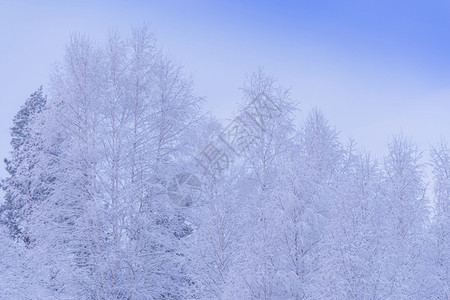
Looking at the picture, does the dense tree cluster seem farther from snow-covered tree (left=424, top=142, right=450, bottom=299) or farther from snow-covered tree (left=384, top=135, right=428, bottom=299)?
snow-covered tree (left=384, top=135, right=428, bottom=299)

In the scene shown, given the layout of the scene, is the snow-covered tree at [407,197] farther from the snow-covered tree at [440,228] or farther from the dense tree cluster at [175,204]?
the snow-covered tree at [440,228]

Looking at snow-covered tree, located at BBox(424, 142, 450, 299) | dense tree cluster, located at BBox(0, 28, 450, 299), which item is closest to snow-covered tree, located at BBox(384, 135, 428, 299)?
dense tree cluster, located at BBox(0, 28, 450, 299)

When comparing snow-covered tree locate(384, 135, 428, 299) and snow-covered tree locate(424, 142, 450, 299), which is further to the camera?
snow-covered tree locate(384, 135, 428, 299)

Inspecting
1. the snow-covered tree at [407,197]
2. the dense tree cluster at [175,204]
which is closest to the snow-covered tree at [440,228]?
the dense tree cluster at [175,204]

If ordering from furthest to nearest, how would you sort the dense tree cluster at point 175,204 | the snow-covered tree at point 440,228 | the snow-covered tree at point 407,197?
the snow-covered tree at point 407,197 < the snow-covered tree at point 440,228 < the dense tree cluster at point 175,204

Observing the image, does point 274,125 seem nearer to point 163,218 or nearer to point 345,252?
point 163,218

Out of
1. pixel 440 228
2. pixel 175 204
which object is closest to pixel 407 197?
pixel 440 228

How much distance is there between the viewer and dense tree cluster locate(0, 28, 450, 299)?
9.86 m

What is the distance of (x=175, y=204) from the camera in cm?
1231

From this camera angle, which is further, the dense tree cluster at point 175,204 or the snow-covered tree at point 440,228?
the snow-covered tree at point 440,228

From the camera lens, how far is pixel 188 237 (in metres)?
12.7

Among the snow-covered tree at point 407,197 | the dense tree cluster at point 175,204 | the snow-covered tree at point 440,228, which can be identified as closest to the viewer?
the dense tree cluster at point 175,204

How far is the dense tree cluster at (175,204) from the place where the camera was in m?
9.86

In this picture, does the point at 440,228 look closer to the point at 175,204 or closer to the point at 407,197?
→ the point at 407,197
